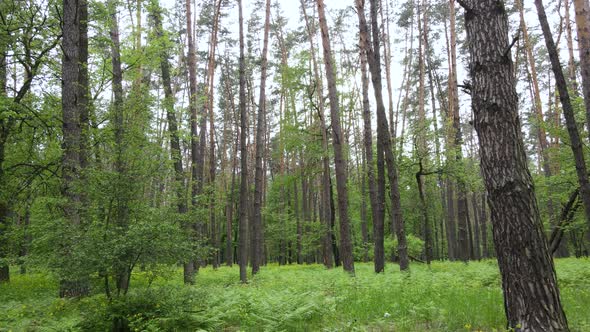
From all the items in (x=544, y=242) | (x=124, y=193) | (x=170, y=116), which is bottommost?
(x=544, y=242)

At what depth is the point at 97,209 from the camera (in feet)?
22.9

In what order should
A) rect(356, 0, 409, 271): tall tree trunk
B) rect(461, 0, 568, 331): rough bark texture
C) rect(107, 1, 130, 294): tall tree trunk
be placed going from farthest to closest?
rect(356, 0, 409, 271): tall tree trunk, rect(107, 1, 130, 294): tall tree trunk, rect(461, 0, 568, 331): rough bark texture

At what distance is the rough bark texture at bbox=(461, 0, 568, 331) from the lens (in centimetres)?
396

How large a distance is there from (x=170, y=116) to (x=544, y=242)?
13.6 metres

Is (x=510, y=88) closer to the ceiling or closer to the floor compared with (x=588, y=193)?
closer to the ceiling

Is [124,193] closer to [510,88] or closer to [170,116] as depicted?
[510,88]

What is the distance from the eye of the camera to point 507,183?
13.9 ft

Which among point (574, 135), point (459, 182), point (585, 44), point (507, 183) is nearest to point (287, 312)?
point (507, 183)

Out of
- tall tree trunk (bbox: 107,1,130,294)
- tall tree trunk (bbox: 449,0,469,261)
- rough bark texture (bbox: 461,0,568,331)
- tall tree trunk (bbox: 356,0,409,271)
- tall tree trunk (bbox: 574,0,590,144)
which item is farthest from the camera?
tall tree trunk (bbox: 449,0,469,261)

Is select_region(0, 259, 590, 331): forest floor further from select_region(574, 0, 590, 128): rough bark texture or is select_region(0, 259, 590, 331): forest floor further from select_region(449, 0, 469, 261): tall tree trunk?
select_region(449, 0, 469, 261): tall tree trunk

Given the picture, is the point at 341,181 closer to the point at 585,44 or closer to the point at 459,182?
the point at 459,182

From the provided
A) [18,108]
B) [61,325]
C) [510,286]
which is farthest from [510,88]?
A: [18,108]

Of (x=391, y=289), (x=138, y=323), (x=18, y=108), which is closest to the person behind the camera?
(x=138, y=323)

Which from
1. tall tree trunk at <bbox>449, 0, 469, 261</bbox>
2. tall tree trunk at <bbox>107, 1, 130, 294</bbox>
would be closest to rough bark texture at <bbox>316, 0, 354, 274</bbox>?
tall tree trunk at <bbox>449, 0, 469, 261</bbox>
